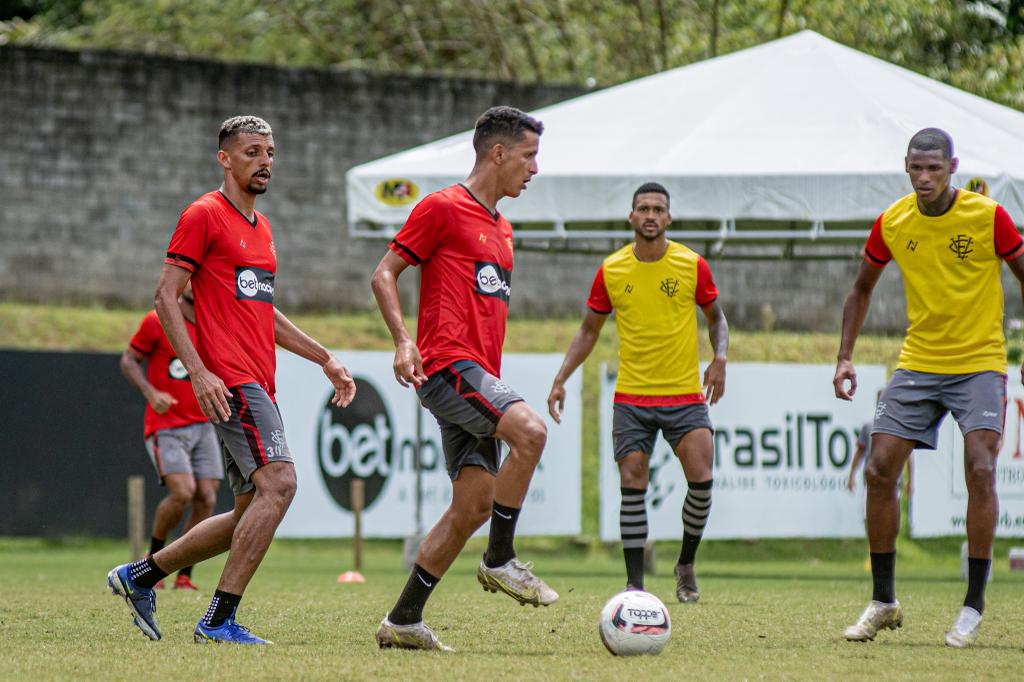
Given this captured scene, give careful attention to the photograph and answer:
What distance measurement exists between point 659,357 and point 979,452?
2.59 metres

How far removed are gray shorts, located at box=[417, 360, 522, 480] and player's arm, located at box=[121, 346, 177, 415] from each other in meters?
3.87

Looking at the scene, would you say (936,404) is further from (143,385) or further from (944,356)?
(143,385)

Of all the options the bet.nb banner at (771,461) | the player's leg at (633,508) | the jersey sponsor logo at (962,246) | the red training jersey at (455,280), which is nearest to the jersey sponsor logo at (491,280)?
the red training jersey at (455,280)

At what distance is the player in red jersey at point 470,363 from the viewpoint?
5516mm

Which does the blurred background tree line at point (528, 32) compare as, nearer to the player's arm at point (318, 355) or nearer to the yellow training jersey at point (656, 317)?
the yellow training jersey at point (656, 317)

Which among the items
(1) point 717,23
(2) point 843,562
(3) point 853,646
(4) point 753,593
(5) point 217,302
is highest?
(1) point 717,23

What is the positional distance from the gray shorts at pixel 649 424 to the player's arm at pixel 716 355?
0.15 metres

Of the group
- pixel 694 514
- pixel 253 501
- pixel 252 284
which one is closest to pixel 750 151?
pixel 694 514

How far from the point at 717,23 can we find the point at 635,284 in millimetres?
13464

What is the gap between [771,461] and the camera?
40.9ft

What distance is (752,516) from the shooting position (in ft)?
40.5

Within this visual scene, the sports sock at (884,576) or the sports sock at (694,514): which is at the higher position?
the sports sock at (884,576)

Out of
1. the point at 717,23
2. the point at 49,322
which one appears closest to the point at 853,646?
the point at 49,322

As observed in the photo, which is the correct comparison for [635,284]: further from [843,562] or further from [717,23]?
[717,23]
